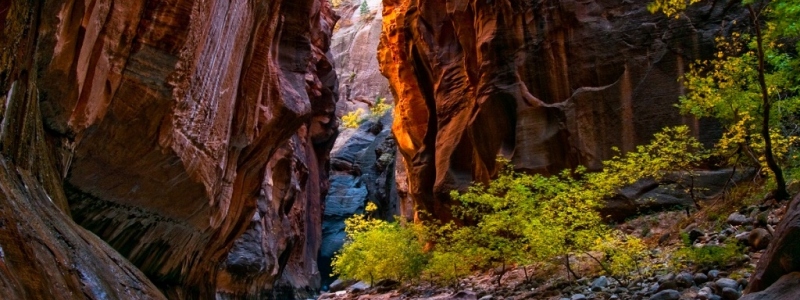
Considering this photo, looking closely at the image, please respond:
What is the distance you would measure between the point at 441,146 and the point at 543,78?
650 centimetres

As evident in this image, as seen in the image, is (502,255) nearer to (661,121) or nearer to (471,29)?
(661,121)

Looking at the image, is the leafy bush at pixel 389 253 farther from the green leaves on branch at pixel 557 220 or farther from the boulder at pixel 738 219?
the boulder at pixel 738 219

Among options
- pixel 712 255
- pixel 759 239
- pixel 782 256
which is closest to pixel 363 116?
pixel 712 255

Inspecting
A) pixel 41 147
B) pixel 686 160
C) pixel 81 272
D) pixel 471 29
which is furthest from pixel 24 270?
pixel 471 29

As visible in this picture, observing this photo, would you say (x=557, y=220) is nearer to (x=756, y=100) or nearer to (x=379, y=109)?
(x=756, y=100)

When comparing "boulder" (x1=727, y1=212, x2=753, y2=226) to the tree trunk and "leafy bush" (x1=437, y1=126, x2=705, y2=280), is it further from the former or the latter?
"leafy bush" (x1=437, y1=126, x2=705, y2=280)

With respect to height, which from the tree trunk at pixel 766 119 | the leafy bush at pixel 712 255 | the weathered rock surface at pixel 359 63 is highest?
the weathered rock surface at pixel 359 63

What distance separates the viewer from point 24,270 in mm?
→ 4223

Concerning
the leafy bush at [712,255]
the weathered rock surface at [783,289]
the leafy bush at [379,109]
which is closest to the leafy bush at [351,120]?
the leafy bush at [379,109]

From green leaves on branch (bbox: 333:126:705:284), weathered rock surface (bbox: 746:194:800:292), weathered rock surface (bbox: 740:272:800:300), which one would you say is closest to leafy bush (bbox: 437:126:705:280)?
green leaves on branch (bbox: 333:126:705:284)

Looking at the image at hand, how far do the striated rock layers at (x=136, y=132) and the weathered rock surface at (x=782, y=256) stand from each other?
22.5ft

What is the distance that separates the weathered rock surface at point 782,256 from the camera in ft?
19.6

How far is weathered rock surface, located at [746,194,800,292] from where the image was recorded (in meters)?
5.97

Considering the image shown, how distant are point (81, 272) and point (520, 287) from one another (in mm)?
12422
